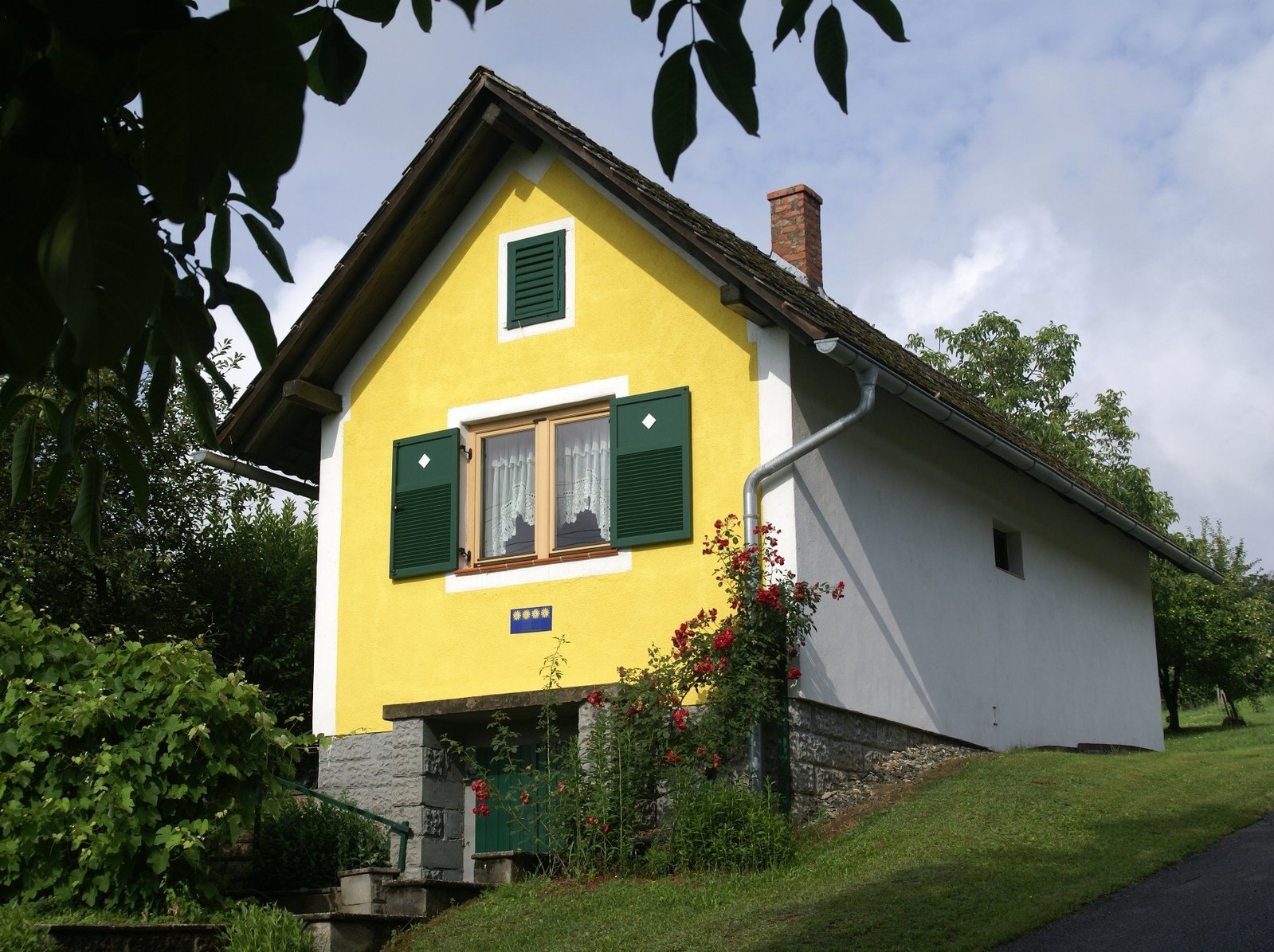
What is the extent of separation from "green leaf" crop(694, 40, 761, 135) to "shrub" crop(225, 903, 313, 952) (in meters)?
6.90

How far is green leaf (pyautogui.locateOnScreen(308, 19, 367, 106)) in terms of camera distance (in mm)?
2863

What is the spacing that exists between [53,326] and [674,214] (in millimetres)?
9548

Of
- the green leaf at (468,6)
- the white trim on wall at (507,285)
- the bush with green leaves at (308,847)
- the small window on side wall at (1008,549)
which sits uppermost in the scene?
the white trim on wall at (507,285)

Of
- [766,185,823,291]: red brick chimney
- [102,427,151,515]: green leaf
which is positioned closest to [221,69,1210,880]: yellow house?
[766,185,823,291]: red brick chimney

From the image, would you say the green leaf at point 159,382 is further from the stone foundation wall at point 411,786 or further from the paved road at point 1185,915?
the stone foundation wall at point 411,786

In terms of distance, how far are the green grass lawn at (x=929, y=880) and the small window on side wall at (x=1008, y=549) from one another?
3.27m

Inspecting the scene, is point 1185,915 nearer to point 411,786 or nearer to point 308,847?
point 308,847

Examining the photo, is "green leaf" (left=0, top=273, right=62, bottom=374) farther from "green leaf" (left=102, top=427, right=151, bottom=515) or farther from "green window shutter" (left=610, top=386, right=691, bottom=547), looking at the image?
"green window shutter" (left=610, top=386, right=691, bottom=547)

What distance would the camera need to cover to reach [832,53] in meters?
2.73

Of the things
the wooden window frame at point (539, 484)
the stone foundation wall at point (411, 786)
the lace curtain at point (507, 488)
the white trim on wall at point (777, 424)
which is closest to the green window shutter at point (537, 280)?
the wooden window frame at point (539, 484)

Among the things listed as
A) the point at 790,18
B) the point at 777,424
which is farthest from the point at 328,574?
the point at 790,18

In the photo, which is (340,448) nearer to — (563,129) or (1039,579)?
(563,129)

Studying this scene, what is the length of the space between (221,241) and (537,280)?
32.0ft

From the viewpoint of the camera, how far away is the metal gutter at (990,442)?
1073 cm
